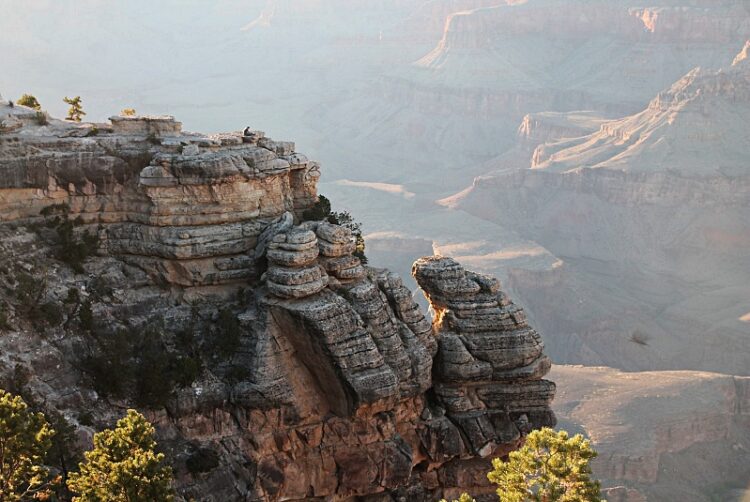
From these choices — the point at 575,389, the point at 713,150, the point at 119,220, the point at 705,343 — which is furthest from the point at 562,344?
the point at 119,220

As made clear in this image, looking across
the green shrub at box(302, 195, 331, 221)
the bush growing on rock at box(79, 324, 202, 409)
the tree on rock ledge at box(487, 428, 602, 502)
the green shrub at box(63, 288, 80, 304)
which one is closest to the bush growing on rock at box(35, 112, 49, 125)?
the green shrub at box(63, 288, 80, 304)

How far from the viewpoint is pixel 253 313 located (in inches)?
1427

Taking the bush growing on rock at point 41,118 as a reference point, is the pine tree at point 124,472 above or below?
below

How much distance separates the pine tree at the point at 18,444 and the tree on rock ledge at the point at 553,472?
13671mm

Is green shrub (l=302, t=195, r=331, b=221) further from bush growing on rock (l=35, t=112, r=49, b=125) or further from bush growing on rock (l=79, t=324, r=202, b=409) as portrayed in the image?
bush growing on rock (l=35, t=112, r=49, b=125)

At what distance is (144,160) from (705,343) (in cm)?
8666

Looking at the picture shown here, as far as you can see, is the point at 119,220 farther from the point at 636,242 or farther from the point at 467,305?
the point at 636,242

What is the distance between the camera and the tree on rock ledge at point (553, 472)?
82.3 feet

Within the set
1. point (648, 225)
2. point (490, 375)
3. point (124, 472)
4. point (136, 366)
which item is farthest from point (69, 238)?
point (648, 225)

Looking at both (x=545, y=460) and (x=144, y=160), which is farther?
(x=144, y=160)

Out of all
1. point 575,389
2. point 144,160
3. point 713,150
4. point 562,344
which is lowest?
point 562,344

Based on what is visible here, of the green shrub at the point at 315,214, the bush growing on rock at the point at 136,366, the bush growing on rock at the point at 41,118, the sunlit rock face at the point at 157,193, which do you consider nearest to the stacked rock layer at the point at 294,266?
the sunlit rock face at the point at 157,193

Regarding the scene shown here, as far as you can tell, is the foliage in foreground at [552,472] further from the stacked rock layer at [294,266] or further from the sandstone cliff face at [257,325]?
the stacked rock layer at [294,266]

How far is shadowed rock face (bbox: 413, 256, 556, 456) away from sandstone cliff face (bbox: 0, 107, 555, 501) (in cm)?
8
